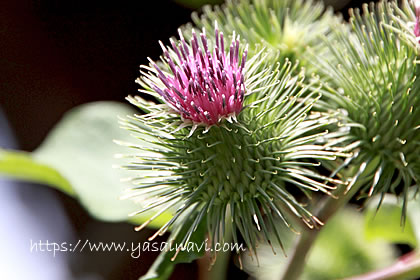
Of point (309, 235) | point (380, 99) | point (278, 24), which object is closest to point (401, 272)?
point (309, 235)

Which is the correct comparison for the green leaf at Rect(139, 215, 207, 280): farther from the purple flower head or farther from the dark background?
the dark background

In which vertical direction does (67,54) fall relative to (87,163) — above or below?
above

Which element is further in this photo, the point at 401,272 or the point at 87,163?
the point at 87,163

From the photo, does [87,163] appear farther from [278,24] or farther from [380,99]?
[380,99]

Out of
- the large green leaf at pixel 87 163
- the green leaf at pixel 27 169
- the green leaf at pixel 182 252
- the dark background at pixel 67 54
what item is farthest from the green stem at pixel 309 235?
the dark background at pixel 67 54

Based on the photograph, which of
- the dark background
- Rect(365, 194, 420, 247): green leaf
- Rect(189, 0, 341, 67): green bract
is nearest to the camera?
Rect(189, 0, 341, 67): green bract

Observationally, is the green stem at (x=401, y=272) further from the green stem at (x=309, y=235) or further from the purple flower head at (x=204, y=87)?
the purple flower head at (x=204, y=87)

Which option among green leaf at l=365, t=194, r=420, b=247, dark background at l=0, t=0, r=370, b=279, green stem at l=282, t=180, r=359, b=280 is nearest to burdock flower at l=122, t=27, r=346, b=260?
green stem at l=282, t=180, r=359, b=280

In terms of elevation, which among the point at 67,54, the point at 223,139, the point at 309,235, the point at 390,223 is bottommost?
the point at 390,223
